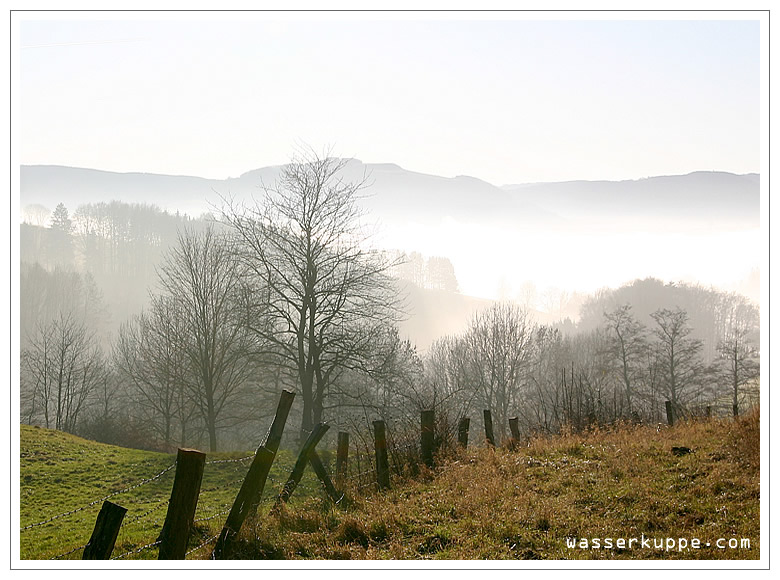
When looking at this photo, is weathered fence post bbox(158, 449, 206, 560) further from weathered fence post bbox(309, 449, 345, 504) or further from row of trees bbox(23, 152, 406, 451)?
row of trees bbox(23, 152, 406, 451)

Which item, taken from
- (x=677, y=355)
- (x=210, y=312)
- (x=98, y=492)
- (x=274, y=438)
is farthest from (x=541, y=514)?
(x=210, y=312)

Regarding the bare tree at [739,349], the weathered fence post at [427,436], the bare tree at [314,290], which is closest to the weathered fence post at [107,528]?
the weathered fence post at [427,436]

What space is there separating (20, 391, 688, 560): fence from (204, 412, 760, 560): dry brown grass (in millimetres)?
237

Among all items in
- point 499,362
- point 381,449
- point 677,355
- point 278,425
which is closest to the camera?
point 278,425

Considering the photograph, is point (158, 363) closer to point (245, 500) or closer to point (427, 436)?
point (427, 436)

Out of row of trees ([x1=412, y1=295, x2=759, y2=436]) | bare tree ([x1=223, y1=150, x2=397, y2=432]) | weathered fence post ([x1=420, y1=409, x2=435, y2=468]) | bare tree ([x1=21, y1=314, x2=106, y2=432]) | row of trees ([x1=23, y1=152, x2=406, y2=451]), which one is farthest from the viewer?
bare tree ([x1=223, y1=150, x2=397, y2=432])

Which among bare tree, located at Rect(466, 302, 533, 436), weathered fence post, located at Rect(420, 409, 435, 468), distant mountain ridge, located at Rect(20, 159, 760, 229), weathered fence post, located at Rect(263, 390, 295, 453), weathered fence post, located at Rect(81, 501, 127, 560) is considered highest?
distant mountain ridge, located at Rect(20, 159, 760, 229)

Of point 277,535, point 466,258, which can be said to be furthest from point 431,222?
point 277,535

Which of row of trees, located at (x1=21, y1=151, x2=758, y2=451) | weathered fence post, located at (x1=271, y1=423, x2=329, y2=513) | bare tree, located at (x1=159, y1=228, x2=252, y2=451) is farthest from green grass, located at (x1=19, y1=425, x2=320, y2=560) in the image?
bare tree, located at (x1=159, y1=228, x2=252, y2=451)

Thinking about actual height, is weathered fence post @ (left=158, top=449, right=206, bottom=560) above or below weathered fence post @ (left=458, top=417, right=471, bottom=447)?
above

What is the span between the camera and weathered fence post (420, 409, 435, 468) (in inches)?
312

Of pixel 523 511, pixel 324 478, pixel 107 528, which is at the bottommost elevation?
pixel 523 511

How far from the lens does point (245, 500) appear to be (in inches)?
199

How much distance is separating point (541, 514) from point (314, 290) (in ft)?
30.4
